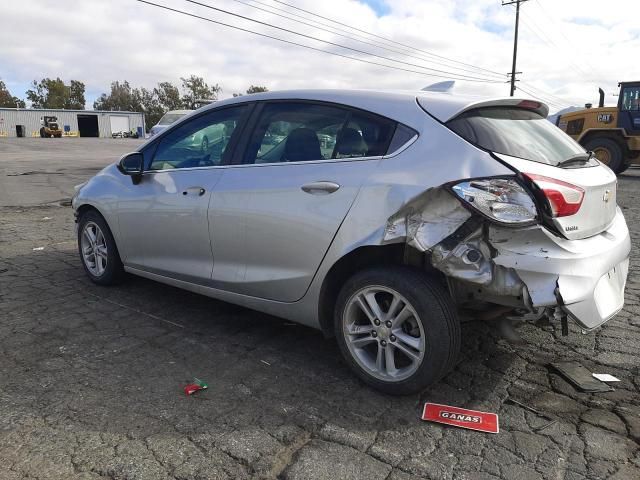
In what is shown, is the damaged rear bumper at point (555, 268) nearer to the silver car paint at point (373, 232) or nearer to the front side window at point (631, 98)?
the silver car paint at point (373, 232)

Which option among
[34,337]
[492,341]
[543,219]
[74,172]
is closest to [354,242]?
[543,219]

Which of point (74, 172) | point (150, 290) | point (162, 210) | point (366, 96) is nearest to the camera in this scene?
point (366, 96)

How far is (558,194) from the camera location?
8.44 ft

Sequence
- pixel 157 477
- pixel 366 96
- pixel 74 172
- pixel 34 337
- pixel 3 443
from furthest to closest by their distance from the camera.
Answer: pixel 74 172 < pixel 34 337 < pixel 366 96 < pixel 3 443 < pixel 157 477

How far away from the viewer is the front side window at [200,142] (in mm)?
3746

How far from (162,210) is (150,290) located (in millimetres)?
1095

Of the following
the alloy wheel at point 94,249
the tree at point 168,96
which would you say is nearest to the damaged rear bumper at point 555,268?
the alloy wheel at point 94,249

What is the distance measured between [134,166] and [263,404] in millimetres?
2367

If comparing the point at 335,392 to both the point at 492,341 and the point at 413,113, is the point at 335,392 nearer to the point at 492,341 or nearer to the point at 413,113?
the point at 492,341

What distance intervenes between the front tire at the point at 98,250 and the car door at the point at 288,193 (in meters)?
1.46

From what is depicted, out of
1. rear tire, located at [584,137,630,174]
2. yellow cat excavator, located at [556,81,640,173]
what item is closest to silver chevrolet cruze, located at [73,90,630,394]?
rear tire, located at [584,137,630,174]

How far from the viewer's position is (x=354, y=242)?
289cm

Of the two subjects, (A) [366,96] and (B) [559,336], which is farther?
(B) [559,336]

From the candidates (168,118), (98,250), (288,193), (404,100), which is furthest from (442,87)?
(168,118)
